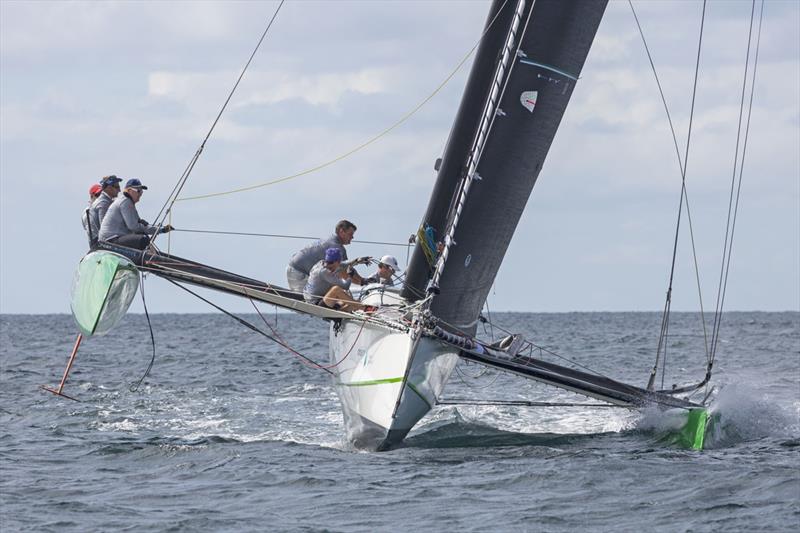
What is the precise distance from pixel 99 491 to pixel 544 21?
554 centimetres

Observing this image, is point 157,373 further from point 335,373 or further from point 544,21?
point 544,21

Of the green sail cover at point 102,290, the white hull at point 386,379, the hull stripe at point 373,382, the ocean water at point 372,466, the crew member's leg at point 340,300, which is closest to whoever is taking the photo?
the ocean water at point 372,466

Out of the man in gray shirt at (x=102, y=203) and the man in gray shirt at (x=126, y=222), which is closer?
the man in gray shirt at (x=126, y=222)

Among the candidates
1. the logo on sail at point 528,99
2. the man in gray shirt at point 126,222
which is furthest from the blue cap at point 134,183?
the logo on sail at point 528,99

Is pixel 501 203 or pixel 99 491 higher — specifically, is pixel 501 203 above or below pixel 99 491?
above

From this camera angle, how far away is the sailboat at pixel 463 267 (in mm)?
11453

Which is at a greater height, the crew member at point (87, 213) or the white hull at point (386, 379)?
the crew member at point (87, 213)

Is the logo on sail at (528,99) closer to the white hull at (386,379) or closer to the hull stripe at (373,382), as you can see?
the white hull at (386,379)

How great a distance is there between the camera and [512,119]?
453 inches

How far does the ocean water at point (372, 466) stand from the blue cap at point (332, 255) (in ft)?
5.87

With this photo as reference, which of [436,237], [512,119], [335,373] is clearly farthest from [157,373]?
[512,119]

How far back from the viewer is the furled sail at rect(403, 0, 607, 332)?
11.4m

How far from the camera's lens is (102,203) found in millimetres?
12906

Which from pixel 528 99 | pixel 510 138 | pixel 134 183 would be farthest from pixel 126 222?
pixel 528 99
